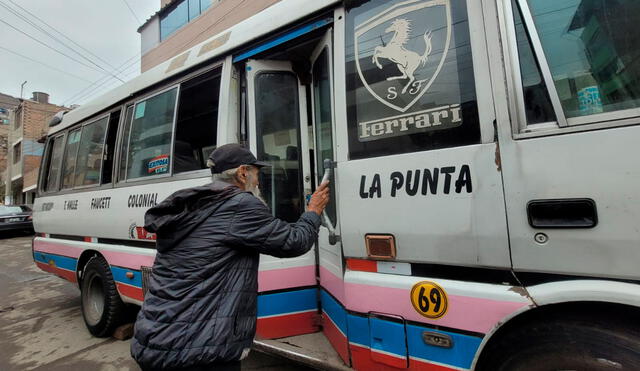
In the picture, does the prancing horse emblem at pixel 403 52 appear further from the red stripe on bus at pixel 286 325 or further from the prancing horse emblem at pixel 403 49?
the red stripe on bus at pixel 286 325

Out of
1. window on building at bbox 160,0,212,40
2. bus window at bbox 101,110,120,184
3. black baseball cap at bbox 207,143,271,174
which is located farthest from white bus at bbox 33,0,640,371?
window on building at bbox 160,0,212,40

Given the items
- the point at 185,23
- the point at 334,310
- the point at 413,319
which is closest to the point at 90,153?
the point at 334,310

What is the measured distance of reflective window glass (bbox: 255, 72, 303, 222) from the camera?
2.58 m

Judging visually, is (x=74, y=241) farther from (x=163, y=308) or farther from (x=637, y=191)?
(x=637, y=191)

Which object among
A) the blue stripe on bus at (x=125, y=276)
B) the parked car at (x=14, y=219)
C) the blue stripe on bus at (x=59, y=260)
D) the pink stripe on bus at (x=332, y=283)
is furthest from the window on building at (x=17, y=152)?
the pink stripe on bus at (x=332, y=283)

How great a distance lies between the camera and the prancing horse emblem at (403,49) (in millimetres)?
1664

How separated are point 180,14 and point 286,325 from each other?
1872cm

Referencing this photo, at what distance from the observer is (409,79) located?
5.66ft

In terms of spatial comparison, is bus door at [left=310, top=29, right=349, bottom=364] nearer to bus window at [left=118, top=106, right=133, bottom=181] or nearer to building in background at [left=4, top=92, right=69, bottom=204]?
bus window at [left=118, top=106, right=133, bottom=181]

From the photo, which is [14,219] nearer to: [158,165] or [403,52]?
[158,165]

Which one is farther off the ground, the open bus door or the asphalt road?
the open bus door

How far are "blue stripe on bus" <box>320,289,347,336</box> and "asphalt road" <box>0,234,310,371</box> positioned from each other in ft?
3.11

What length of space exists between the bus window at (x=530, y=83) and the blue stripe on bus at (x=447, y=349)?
3.21ft

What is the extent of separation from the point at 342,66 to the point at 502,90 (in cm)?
86
